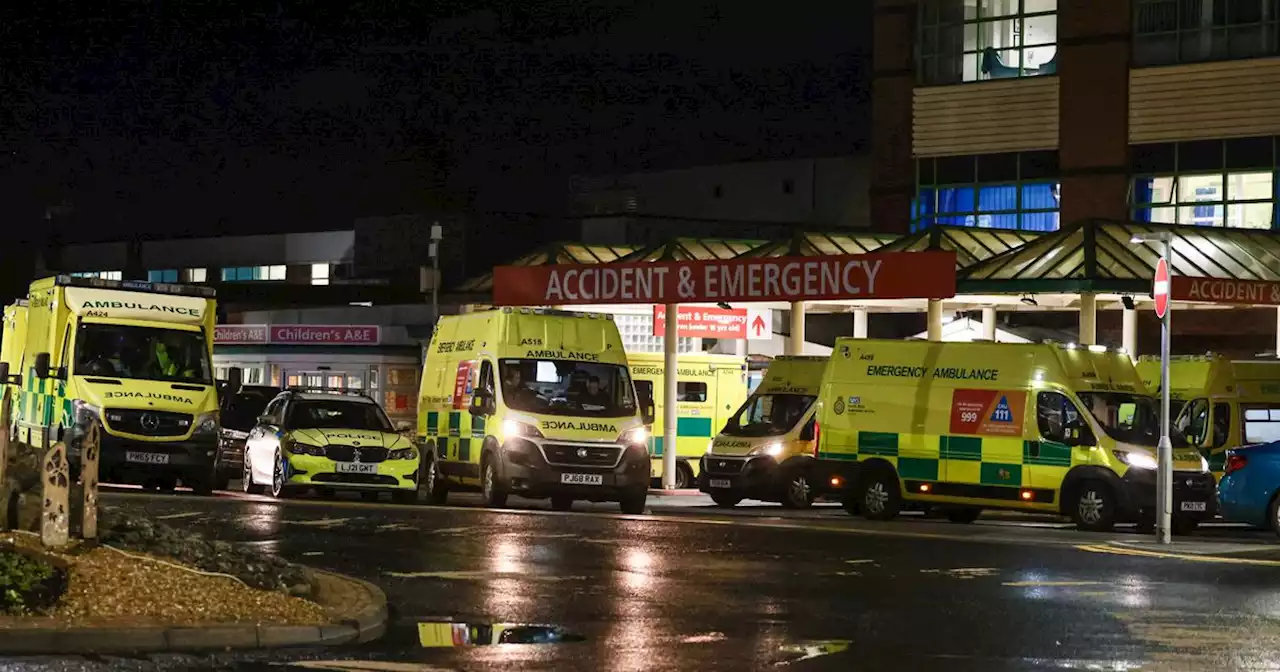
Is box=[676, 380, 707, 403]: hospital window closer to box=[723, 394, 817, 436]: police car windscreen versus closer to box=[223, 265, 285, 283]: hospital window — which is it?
box=[723, 394, 817, 436]: police car windscreen

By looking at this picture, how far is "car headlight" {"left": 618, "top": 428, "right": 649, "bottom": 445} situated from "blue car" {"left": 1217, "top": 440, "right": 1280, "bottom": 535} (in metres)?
7.79

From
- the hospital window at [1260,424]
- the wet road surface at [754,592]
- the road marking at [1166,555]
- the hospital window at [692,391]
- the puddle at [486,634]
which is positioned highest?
the hospital window at [692,391]

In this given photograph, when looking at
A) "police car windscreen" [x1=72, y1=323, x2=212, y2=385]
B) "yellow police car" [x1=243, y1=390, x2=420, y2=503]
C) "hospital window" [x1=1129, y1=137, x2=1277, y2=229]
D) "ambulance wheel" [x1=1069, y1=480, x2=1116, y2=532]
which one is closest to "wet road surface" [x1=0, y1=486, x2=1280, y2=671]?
"ambulance wheel" [x1=1069, y1=480, x2=1116, y2=532]

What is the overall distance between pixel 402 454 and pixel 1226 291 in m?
13.5

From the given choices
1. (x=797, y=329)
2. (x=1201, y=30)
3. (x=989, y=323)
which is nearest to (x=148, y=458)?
(x=797, y=329)

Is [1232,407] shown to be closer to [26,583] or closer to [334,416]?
[334,416]

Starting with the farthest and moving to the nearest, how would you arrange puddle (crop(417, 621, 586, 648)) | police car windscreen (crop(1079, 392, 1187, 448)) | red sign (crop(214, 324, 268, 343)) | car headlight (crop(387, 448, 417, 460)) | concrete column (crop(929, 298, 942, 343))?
red sign (crop(214, 324, 268, 343)) → concrete column (crop(929, 298, 942, 343)) → car headlight (crop(387, 448, 417, 460)) → police car windscreen (crop(1079, 392, 1187, 448)) → puddle (crop(417, 621, 586, 648))

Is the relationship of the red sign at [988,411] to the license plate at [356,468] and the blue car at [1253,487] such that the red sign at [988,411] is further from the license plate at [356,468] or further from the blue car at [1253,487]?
the license plate at [356,468]

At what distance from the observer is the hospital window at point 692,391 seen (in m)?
38.4

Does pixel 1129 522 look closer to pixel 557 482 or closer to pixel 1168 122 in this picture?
→ pixel 557 482

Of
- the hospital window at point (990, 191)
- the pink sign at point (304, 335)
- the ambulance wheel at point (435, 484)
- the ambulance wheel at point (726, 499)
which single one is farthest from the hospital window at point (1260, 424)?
the pink sign at point (304, 335)

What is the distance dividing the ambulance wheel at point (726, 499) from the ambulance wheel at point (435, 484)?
14.3ft

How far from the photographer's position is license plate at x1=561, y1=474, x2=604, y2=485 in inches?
1134

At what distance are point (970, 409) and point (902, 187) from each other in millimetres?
24898
